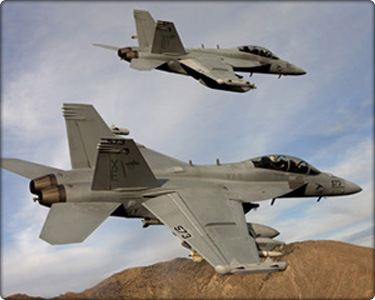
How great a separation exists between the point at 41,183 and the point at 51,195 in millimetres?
603

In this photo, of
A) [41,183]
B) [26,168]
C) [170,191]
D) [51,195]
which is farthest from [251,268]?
[26,168]

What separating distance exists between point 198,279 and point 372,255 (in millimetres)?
15193

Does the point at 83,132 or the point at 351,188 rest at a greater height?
the point at 83,132

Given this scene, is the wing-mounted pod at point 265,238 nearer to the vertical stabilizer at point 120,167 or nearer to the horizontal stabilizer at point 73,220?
the vertical stabilizer at point 120,167

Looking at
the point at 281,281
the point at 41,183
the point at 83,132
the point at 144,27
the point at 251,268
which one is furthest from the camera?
the point at 281,281

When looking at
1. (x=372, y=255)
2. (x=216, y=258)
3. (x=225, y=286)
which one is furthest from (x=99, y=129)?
(x=372, y=255)

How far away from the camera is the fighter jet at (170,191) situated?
12297 mm

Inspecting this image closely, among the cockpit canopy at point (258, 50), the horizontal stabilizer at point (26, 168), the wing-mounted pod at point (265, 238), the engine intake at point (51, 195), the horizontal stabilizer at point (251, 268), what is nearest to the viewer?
the horizontal stabilizer at point (251, 268)

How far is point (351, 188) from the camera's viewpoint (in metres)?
17.6

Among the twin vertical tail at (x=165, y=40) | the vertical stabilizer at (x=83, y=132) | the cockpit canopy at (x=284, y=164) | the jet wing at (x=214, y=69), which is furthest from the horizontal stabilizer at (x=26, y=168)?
the twin vertical tail at (x=165, y=40)

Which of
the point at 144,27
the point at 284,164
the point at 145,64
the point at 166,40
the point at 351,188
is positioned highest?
the point at 144,27

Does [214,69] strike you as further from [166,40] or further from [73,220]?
[73,220]

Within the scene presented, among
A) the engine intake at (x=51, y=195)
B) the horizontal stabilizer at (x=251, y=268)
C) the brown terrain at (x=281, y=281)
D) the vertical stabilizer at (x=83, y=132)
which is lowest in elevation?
the brown terrain at (x=281, y=281)

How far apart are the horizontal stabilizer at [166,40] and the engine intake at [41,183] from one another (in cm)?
1203
